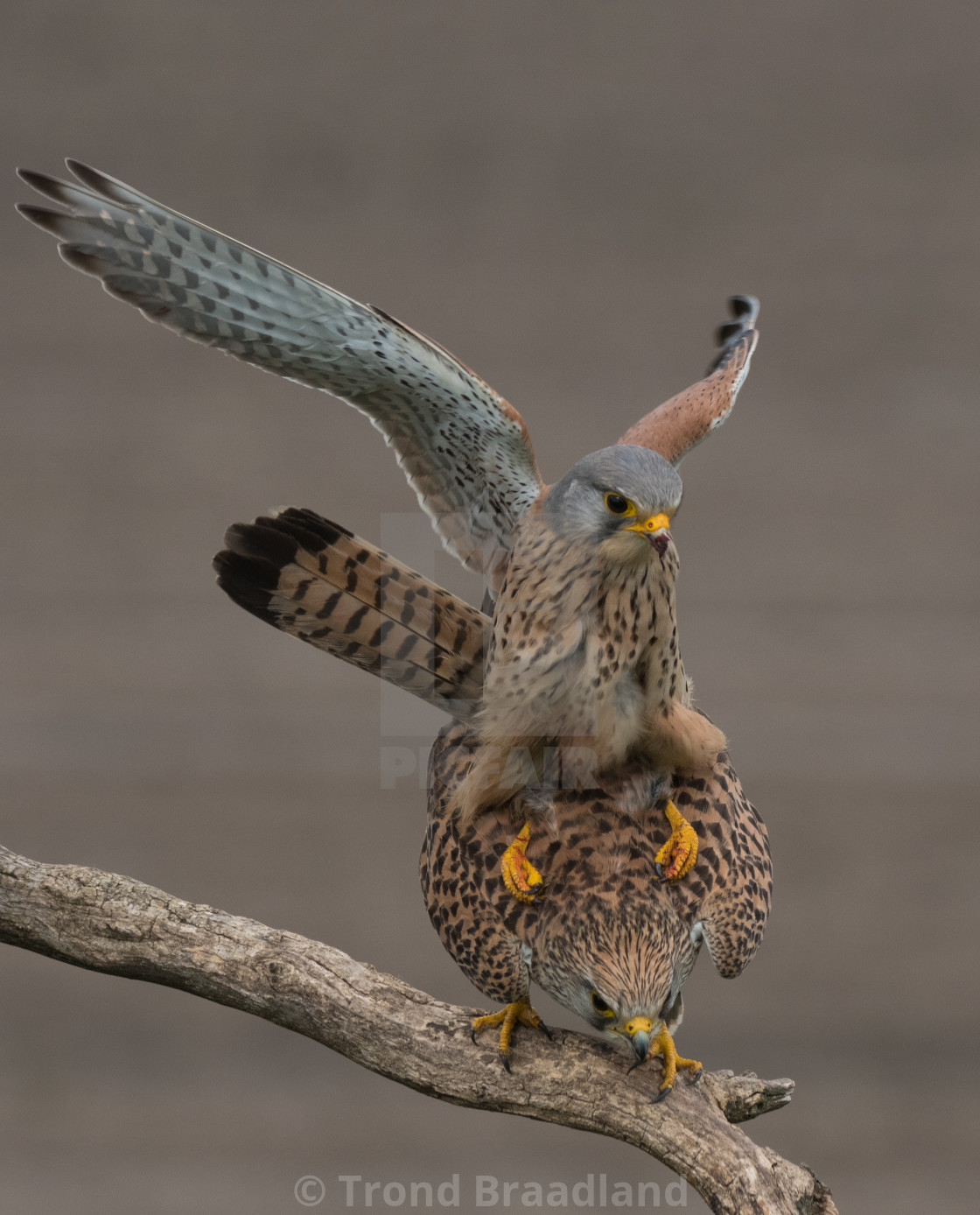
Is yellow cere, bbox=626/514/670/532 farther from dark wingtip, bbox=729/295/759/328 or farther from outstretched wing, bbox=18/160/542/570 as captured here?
dark wingtip, bbox=729/295/759/328

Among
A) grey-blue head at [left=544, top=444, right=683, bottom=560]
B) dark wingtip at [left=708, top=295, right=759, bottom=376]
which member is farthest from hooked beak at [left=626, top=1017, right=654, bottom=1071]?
dark wingtip at [left=708, top=295, right=759, bottom=376]

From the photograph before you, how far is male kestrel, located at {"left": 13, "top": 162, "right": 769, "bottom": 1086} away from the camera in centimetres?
146

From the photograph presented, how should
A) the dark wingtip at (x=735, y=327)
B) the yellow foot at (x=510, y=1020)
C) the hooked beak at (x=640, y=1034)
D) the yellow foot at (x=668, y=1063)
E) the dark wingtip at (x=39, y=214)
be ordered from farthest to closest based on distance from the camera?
the dark wingtip at (x=735, y=327)
the yellow foot at (x=510, y=1020)
the yellow foot at (x=668, y=1063)
the hooked beak at (x=640, y=1034)
the dark wingtip at (x=39, y=214)

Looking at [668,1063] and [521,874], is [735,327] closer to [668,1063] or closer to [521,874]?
[521,874]

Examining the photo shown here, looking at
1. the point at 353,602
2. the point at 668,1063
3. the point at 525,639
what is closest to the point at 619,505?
the point at 525,639

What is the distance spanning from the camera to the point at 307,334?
1528 mm

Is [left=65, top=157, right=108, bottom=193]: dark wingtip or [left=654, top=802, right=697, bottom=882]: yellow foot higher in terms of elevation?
[left=65, top=157, right=108, bottom=193]: dark wingtip

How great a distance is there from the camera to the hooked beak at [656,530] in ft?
4.60

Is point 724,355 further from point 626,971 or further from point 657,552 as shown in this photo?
point 626,971

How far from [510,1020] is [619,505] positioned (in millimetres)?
808

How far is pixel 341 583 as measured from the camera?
64.3 inches

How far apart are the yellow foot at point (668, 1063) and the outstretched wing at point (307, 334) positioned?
75cm

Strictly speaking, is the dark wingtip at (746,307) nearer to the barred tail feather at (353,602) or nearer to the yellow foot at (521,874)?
the barred tail feather at (353,602)

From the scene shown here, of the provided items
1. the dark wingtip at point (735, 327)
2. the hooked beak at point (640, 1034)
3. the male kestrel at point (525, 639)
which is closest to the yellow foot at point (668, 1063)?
the male kestrel at point (525, 639)
